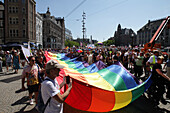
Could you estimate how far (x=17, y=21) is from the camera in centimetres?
3941

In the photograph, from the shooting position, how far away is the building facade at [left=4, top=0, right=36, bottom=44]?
38.9 meters

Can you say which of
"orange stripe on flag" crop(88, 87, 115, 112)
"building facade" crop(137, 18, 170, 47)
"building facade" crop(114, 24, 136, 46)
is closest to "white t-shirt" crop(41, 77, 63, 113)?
"orange stripe on flag" crop(88, 87, 115, 112)

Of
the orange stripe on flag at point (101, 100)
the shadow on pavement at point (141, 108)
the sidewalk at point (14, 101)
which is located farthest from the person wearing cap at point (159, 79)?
the sidewalk at point (14, 101)

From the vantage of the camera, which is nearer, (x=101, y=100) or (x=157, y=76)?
(x=101, y=100)

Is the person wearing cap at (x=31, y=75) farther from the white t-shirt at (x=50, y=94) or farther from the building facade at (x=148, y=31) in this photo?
the building facade at (x=148, y=31)

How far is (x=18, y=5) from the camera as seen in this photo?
39.1 metres

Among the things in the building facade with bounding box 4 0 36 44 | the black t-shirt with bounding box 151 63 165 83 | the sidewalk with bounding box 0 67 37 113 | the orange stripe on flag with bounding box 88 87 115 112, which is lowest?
the sidewalk with bounding box 0 67 37 113

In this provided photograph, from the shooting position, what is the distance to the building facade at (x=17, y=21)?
128 ft

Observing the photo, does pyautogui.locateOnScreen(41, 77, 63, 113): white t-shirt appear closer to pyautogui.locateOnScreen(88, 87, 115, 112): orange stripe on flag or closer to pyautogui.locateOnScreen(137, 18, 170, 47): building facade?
pyautogui.locateOnScreen(88, 87, 115, 112): orange stripe on flag

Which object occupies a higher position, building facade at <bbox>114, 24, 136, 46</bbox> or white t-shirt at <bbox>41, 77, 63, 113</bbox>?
building facade at <bbox>114, 24, 136, 46</bbox>

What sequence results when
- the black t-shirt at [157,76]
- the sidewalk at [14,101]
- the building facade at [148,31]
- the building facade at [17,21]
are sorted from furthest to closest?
the building facade at [148,31] → the building facade at [17,21] → the black t-shirt at [157,76] → the sidewalk at [14,101]

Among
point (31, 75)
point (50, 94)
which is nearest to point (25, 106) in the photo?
point (31, 75)

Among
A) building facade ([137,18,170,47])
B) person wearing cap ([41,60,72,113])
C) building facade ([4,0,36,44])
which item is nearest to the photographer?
person wearing cap ([41,60,72,113])

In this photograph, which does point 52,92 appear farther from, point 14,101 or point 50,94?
point 14,101
